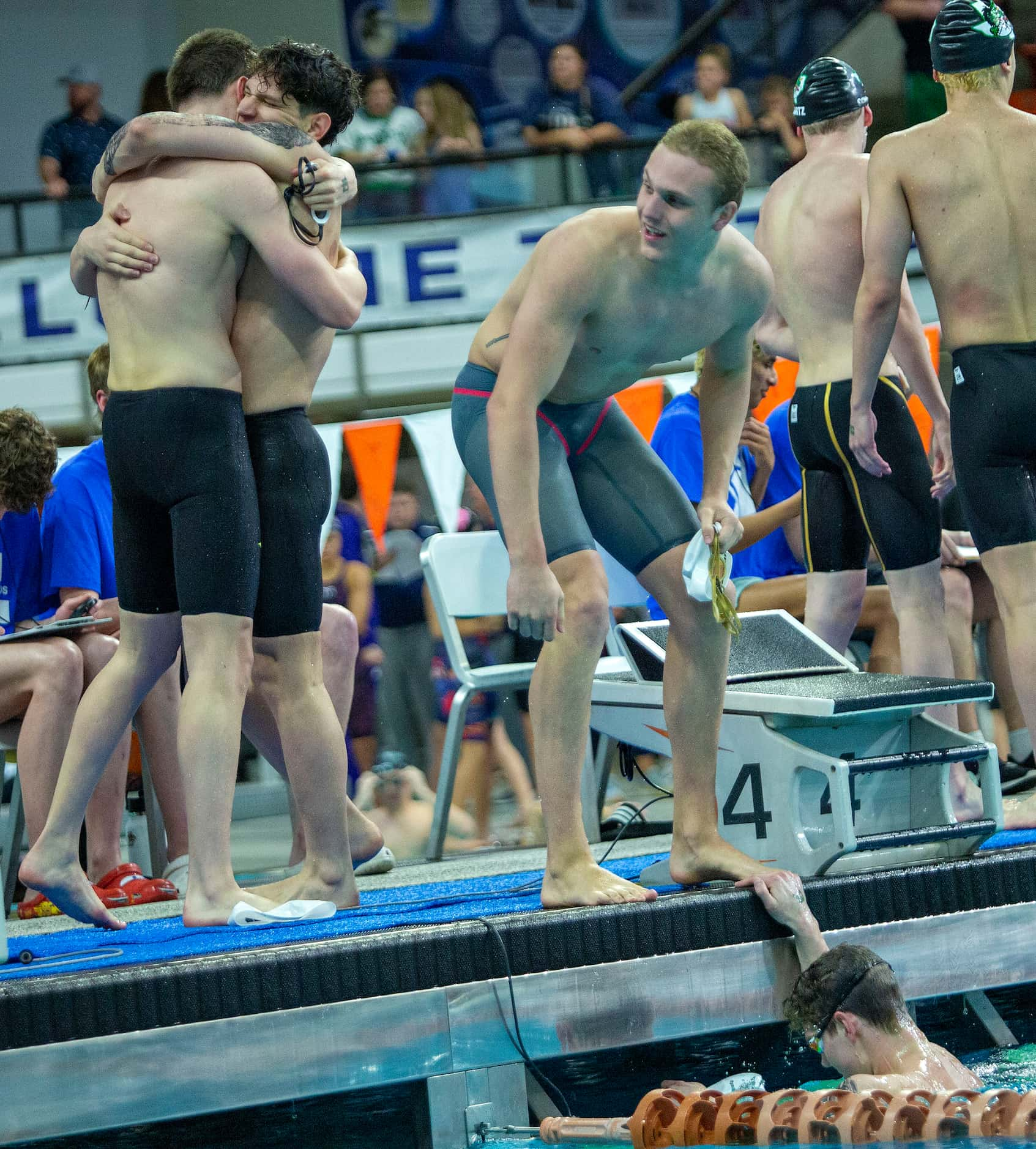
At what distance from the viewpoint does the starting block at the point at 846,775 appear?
3.52m

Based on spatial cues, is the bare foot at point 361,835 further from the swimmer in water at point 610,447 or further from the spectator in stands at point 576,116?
the spectator in stands at point 576,116

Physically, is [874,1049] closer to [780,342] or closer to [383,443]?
[780,342]

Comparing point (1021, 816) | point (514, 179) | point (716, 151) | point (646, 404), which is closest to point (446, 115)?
point (514, 179)

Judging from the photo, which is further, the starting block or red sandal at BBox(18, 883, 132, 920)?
red sandal at BBox(18, 883, 132, 920)

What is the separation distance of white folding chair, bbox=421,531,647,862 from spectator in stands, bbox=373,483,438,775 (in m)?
2.07

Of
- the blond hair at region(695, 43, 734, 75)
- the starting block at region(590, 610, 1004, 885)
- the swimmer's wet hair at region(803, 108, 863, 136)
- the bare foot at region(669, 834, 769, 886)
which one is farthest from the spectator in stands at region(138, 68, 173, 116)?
the bare foot at region(669, 834, 769, 886)

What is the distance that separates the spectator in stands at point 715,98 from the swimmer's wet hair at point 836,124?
8.09 meters

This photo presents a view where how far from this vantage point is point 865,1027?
309cm

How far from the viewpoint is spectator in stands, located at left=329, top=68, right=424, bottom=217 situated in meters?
11.3

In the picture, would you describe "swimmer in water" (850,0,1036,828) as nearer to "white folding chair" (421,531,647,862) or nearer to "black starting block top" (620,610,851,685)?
"black starting block top" (620,610,851,685)

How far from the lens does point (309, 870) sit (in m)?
3.50

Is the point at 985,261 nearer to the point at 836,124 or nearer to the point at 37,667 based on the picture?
the point at 836,124

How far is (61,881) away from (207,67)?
5.96 feet

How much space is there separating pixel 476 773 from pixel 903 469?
3.41 m
